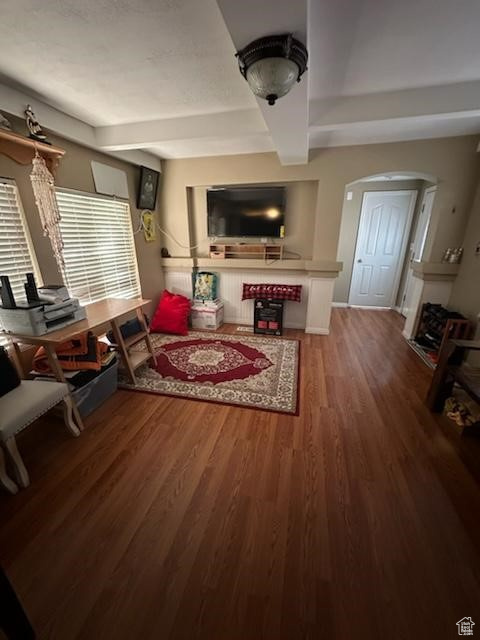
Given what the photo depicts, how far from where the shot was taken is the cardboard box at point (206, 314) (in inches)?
147

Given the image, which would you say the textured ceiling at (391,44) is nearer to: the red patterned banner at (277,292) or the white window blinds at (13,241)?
the red patterned banner at (277,292)

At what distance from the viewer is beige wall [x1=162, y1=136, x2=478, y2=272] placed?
9.13 feet

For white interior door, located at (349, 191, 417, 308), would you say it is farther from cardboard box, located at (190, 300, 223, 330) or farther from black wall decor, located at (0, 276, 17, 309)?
black wall decor, located at (0, 276, 17, 309)

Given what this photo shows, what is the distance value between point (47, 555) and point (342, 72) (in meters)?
3.09

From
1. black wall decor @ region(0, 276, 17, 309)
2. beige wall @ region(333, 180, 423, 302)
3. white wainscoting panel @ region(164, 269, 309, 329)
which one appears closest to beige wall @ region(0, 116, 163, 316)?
black wall decor @ region(0, 276, 17, 309)

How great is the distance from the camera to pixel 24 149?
1.87 meters

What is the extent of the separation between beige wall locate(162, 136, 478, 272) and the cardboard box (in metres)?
1.39

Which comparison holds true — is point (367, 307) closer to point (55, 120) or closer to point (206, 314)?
point (206, 314)

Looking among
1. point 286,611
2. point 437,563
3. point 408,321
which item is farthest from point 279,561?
point 408,321

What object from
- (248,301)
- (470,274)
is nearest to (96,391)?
(248,301)

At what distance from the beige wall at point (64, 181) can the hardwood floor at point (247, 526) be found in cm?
140

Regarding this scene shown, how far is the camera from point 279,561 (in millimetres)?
1142

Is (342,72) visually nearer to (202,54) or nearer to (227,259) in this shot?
(202,54)

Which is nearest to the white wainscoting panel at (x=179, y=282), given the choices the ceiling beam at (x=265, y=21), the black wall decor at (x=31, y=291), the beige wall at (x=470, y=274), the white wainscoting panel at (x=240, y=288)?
the white wainscoting panel at (x=240, y=288)
